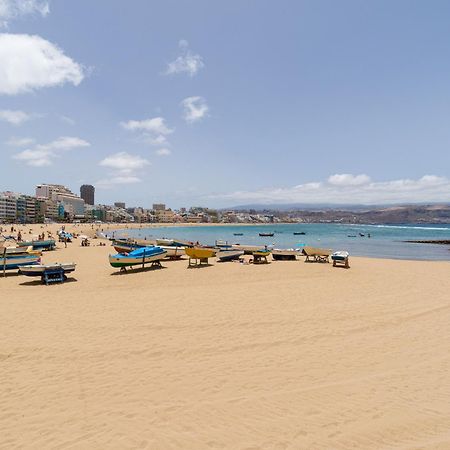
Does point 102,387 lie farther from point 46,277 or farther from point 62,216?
point 62,216

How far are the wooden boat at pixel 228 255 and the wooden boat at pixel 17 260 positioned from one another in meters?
14.5

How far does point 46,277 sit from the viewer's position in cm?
1811

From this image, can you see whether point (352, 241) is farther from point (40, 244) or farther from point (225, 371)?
point (225, 371)

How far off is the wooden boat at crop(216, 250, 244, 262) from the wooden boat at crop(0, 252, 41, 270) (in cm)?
1446

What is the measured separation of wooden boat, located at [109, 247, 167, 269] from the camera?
857 inches

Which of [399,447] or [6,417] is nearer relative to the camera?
[399,447]

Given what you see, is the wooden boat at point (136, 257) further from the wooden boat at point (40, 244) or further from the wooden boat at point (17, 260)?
the wooden boat at point (40, 244)

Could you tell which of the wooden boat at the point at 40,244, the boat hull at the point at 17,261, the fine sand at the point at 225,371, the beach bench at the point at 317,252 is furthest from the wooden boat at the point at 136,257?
the wooden boat at the point at 40,244

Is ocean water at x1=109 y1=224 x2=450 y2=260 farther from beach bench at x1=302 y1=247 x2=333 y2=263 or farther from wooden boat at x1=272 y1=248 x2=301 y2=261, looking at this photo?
wooden boat at x1=272 y1=248 x2=301 y2=261

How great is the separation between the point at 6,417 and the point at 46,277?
14.2 metres

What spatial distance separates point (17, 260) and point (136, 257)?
875 cm

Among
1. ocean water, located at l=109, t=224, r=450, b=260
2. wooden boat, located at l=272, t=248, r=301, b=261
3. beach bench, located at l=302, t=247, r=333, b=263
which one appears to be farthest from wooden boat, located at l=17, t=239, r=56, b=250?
ocean water, located at l=109, t=224, r=450, b=260

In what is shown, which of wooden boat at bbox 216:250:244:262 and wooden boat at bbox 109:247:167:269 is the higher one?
wooden boat at bbox 109:247:167:269

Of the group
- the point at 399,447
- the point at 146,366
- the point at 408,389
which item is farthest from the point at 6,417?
the point at 408,389
